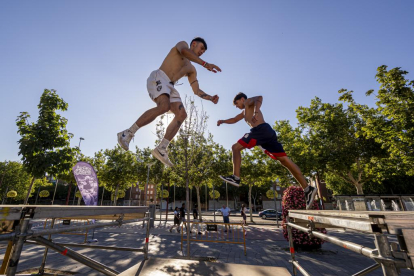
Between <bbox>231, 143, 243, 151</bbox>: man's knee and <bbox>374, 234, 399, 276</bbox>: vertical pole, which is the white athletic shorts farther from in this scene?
<bbox>374, 234, 399, 276</bbox>: vertical pole

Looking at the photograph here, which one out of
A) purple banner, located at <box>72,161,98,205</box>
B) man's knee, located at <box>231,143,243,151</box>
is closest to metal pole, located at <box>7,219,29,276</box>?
man's knee, located at <box>231,143,243,151</box>

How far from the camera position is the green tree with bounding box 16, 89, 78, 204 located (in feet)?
27.2

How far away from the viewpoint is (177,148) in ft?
35.6

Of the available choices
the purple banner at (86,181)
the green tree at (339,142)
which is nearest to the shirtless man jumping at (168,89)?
the purple banner at (86,181)

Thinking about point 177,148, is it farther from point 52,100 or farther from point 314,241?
point 314,241

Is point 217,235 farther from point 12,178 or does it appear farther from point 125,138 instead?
point 12,178

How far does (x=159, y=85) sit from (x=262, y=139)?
6.67 ft

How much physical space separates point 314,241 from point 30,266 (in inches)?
408

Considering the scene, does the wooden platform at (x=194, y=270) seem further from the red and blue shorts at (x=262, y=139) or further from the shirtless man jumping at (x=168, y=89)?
the red and blue shorts at (x=262, y=139)

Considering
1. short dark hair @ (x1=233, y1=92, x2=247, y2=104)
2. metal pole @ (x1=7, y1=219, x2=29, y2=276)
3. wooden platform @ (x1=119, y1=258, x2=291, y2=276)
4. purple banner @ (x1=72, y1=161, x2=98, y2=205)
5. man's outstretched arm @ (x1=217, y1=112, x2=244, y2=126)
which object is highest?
short dark hair @ (x1=233, y1=92, x2=247, y2=104)

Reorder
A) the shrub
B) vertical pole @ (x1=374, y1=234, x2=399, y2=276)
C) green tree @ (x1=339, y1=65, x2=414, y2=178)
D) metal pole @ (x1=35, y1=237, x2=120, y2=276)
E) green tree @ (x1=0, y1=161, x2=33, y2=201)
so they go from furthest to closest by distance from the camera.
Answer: green tree @ (x1=0, y1=161, x2=33, y2=201) → green tree @ (x1=339, y1=65, x2=414, y2=178) → the shrub → metal pole @ (x1=35, y1=237, x2=120, y2=276) → vertical pole @ (x1=374, y1=234, x2=399, y2=276)

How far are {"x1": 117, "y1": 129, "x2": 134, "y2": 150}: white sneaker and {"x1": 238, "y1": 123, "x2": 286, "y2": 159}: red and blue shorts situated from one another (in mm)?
1904

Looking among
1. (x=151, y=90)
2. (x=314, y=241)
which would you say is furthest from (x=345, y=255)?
(x=151, y=90)

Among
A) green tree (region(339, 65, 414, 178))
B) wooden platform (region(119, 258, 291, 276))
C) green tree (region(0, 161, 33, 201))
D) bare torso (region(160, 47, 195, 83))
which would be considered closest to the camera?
wooden platform (region(119, 258, 291, 276))
